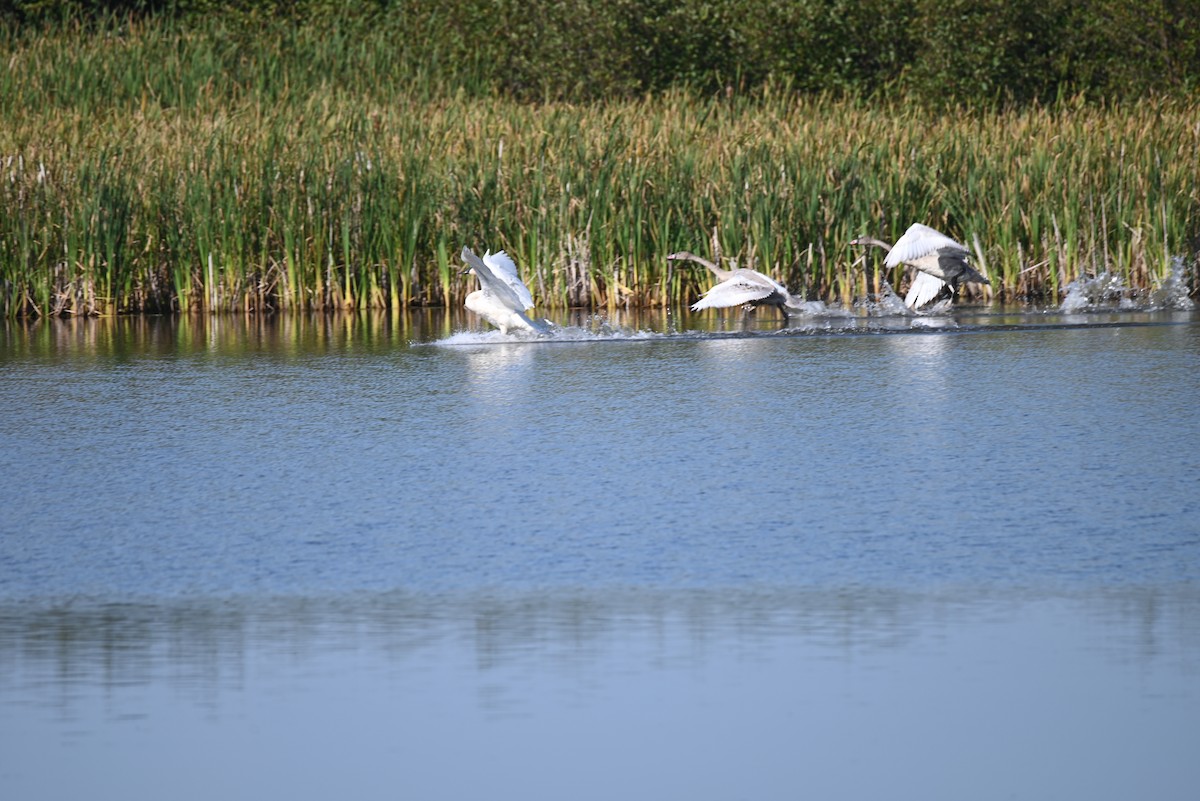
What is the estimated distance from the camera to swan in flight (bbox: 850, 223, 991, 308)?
37.6 ft

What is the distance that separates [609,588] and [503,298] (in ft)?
19.9

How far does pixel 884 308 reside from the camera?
13.1 m

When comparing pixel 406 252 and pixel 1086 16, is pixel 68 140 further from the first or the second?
pixel 1086 16

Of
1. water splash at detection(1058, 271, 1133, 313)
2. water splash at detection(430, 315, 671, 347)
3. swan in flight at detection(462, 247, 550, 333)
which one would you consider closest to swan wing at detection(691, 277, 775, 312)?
water splash at detection(430, 315, 671, 347)

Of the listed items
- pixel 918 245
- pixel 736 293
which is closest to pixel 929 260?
pixel 918 245

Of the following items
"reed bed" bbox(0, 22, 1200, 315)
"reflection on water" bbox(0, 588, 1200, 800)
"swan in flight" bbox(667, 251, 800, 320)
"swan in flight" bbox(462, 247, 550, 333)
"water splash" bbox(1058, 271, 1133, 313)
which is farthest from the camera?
"reed bed" bbox(0, 22, 1200, 315)

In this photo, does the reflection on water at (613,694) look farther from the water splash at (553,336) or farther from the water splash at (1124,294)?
the water splash at (1124,294)

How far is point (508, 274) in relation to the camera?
425 inches

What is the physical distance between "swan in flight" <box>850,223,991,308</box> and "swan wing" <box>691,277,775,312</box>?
85 cm

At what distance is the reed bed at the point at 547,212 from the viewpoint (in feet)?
44.3

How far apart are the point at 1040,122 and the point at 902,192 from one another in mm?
2855

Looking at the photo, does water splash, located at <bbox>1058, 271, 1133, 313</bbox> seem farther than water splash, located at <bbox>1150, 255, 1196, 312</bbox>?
Yes

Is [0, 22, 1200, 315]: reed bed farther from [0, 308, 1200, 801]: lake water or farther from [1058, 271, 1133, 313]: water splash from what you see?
[0, 308, 1200, 801]: lake water

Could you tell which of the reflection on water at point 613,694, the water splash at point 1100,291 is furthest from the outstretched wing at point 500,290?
the reflection on water at point 613,694
